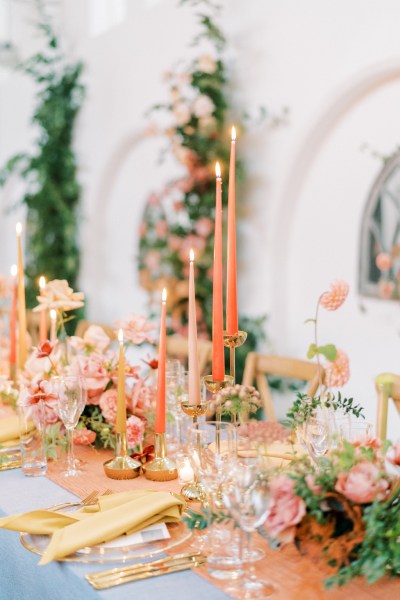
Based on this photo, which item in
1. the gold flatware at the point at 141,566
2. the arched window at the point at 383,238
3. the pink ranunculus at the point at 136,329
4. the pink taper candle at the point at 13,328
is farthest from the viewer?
the arched window at the point at 383,238

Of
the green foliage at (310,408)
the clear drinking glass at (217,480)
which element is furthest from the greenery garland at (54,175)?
the clear drinking glass at (217,480)

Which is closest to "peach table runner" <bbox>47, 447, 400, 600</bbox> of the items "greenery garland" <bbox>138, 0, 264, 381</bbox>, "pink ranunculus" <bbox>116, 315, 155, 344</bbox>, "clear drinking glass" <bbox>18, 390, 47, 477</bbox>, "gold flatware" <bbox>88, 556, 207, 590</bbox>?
"gold flatware" <bbox>88, 556, 207, 590</bbox>

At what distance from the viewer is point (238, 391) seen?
5.05ft

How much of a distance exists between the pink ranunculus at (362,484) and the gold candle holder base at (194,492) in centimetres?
48

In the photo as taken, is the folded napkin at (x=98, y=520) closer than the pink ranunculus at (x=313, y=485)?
No

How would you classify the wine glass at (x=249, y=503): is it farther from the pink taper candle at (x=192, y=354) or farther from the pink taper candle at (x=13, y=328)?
the pink taper candle at (x=13, y=328)

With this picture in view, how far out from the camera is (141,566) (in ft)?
4.66

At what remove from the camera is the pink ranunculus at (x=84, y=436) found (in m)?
2.15

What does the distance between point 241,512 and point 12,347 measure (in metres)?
1.41

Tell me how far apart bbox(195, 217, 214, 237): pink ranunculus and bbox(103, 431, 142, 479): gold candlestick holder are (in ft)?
8.99

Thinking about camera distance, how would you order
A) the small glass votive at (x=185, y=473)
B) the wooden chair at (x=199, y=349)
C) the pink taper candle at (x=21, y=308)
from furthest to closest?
1. the wooden chair at (x=199, y=349)
2. the pink taper candle at (x=21, y=308)
3. the small glass votive at (x=185, y=473)

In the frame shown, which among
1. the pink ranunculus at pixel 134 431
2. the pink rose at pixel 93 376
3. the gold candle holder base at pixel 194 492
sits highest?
the pink rose at pixel 93 376

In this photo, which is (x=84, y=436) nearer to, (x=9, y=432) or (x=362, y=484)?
(x=9, y=432)

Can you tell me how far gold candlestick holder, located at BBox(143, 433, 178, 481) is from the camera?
1.92 meters
